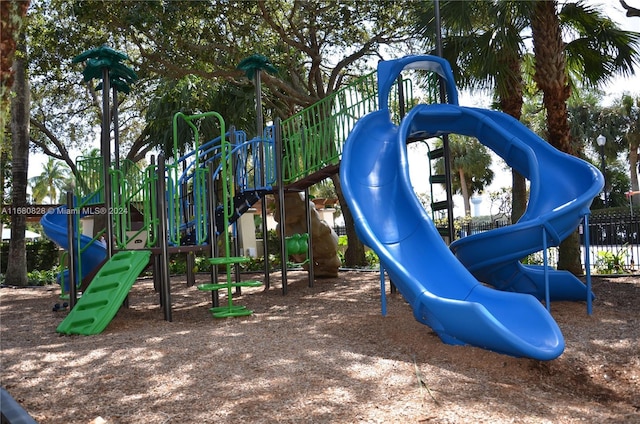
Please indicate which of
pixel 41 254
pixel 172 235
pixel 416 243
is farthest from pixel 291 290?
pixel 41 254

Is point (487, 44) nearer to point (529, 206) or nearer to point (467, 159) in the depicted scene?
point (529, 206)

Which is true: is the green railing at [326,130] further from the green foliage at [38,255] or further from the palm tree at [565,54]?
the green foliage at [38,255]

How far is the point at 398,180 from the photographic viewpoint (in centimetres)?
794

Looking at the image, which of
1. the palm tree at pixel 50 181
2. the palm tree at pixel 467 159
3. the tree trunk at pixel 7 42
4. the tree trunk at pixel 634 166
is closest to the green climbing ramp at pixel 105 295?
the tree trunk at pixel 7 42

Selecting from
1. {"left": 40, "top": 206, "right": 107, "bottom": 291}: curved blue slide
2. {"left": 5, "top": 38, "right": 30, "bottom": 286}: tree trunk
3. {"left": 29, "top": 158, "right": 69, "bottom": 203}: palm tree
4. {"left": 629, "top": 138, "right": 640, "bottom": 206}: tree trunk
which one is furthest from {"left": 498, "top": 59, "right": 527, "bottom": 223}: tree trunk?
{"left": 29, "top": 158, "right": 69, "bottom": 203}: palm tree

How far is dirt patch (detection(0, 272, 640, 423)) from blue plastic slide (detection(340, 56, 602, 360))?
301 mm

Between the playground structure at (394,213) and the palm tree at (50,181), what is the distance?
209 feet

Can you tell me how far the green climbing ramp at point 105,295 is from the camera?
718 cm

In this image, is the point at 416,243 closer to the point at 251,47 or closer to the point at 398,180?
the point at 398,180

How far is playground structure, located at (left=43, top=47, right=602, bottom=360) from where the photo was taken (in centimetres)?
586

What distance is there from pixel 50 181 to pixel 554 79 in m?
68.0

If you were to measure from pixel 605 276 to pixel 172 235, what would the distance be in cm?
779

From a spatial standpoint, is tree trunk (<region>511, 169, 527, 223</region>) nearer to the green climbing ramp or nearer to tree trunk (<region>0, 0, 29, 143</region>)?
the green climbing ramp

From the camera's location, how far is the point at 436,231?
6891 mm
